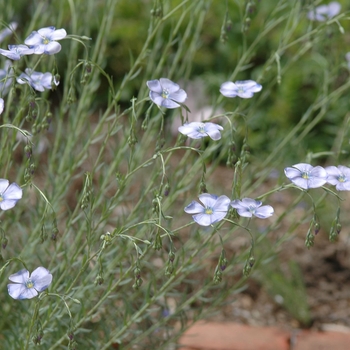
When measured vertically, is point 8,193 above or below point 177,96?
below

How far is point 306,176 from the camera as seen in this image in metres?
1.51

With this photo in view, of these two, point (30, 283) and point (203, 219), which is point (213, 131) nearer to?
point (203, 219)

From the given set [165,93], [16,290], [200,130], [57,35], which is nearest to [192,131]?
[200,130]

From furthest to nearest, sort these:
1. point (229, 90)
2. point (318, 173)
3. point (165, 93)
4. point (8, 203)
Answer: point (229, 90) → point (165, 93) → point (318, 173) → point (8, 203)

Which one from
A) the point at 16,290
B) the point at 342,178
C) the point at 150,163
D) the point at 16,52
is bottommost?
the point at 16,290

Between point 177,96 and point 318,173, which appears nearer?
point 318,173

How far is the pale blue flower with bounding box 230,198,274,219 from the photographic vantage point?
1476mm

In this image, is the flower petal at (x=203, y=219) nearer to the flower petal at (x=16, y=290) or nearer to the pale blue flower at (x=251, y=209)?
the pale blue flower at (x=251, y=209)

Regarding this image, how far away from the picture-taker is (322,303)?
2984 millimetres

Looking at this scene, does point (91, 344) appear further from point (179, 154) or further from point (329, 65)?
point (179, 154)

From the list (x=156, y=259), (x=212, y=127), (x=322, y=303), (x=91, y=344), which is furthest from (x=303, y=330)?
(x=212, y=127)

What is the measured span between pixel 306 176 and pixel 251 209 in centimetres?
14

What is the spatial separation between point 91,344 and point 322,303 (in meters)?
1.23

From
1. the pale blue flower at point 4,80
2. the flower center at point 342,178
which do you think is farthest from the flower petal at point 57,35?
the flower center at point 342,178
